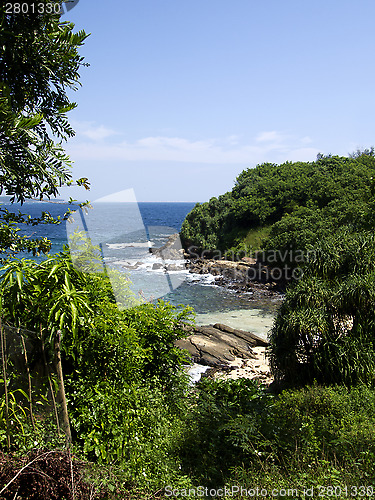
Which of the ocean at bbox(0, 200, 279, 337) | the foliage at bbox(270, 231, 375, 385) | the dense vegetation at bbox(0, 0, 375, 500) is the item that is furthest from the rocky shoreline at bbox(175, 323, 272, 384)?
the dense vegetation at bbox(0, 0, 375, 500)

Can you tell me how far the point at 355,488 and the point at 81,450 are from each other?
2529 mm

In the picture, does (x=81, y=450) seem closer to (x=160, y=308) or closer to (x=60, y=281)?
(x=60, y=281)

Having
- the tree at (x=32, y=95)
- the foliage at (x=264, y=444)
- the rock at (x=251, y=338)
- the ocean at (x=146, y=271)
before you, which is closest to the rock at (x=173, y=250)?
the ocean at (x=146, y=271)

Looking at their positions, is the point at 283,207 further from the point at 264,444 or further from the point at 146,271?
the point at 264,444

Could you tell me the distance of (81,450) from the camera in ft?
11.9

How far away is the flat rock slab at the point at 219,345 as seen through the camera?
632 inches

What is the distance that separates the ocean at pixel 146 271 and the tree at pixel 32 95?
9.6 inches

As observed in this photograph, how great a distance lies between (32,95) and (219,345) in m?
15.4

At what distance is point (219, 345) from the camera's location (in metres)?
17.4

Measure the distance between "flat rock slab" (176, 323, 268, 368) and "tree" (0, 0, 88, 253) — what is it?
12.7 meters

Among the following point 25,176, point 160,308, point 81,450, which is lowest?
point 81,450

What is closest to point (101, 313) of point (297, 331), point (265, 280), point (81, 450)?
point (81, 450)

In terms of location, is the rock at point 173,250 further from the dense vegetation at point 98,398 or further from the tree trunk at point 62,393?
the tree trunk at point 62,393

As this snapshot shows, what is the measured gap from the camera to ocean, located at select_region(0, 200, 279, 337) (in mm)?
4297
